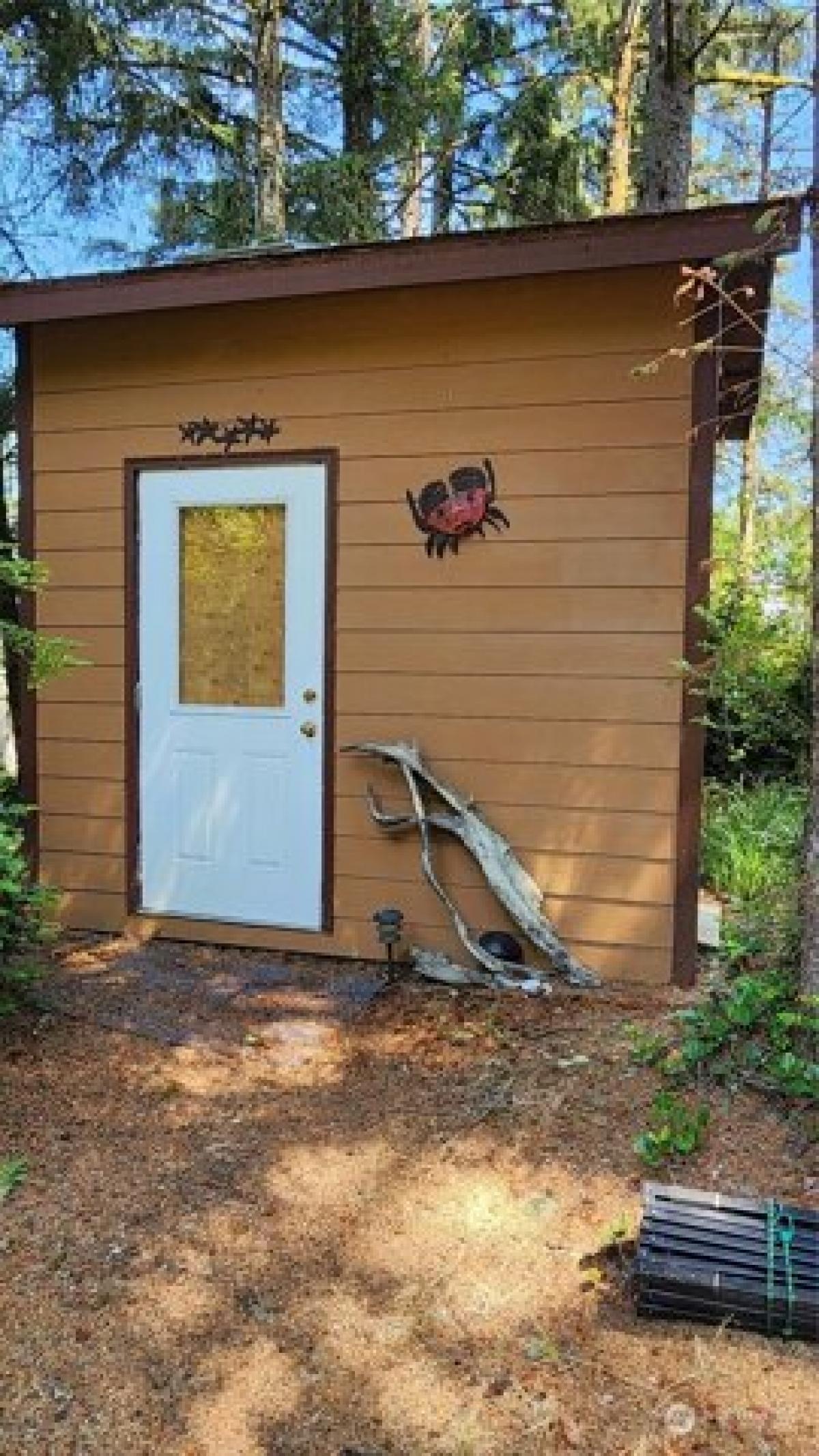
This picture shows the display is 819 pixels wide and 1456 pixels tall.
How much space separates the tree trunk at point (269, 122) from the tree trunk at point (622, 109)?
2857mm

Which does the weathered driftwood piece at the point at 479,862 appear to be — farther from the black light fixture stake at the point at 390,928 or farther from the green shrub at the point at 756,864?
the green shrub at the point at 756,864

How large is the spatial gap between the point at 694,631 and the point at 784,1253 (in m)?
2.29

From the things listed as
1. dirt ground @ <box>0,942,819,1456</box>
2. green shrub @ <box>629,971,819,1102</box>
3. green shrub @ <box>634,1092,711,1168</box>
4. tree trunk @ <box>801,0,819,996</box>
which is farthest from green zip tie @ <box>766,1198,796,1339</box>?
tree trunk @ <box>801,0,819,996</box>

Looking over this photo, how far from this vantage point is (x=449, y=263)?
12.3 feet

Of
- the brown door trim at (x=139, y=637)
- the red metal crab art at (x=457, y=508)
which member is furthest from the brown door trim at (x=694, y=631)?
the brown door trim at (x=139, y=637)

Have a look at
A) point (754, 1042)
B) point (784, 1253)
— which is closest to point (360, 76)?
point (754, 1042)

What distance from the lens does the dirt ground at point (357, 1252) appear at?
1.88m

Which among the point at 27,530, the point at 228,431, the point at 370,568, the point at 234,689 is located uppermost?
the point at 228,431

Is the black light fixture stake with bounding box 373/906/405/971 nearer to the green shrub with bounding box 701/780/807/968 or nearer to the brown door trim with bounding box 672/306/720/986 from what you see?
the brown door trim with bounding box 672/306/720/986

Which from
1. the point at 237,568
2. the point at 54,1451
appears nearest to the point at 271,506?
the point at 237,568

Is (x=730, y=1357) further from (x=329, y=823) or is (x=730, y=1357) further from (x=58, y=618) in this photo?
(x=58, y=618)

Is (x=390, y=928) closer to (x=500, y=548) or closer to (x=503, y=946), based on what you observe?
(x=503, y=946)

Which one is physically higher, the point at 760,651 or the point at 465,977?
the point at 760,651

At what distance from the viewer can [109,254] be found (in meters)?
8.31
